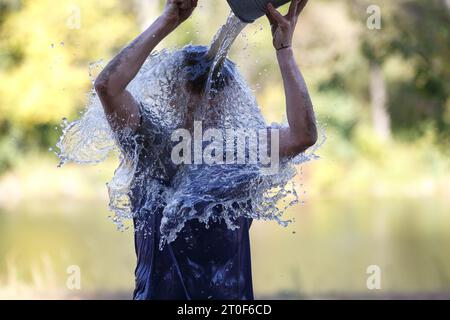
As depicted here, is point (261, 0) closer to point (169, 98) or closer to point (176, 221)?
point (169, 98)

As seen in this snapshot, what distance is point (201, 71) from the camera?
2824 mm

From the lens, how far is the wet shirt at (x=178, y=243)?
277 cm

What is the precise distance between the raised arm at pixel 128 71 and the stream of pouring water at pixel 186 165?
74mm

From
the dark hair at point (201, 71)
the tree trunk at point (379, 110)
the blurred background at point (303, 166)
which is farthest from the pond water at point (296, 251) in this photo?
the dark hair at point (201, 71)

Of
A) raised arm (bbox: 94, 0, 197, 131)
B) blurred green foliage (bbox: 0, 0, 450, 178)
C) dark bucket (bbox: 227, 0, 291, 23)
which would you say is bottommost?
raised arm (bbox: 94, 0, 197, 131)

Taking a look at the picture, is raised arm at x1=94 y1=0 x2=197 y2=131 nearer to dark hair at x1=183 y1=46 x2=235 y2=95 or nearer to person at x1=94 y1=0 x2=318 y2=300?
person at x1=94 y1=0 x2=318 y2=300

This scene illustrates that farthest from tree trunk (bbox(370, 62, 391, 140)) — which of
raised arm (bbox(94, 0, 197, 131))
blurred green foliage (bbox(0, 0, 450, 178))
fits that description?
raised arm (bbox(94, 0, 197, 131))

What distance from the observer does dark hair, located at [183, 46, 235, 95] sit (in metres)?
2.82

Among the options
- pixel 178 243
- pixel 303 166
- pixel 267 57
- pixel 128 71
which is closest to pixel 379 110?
pixel 303 166

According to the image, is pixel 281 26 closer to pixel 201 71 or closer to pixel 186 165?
pixel 201 71

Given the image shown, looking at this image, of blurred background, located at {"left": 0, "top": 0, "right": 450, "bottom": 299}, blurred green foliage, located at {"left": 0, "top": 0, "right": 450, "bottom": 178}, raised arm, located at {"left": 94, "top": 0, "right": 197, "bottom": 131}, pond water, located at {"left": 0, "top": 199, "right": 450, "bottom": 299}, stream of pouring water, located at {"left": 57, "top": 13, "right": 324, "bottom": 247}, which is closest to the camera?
raised arm, located at {"left": 94, "top": 0, "right": 197, "bottom": 131}

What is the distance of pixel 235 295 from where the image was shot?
111 inches

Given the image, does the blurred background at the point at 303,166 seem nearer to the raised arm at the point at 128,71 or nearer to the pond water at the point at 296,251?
the pond water at the point at 296,251
